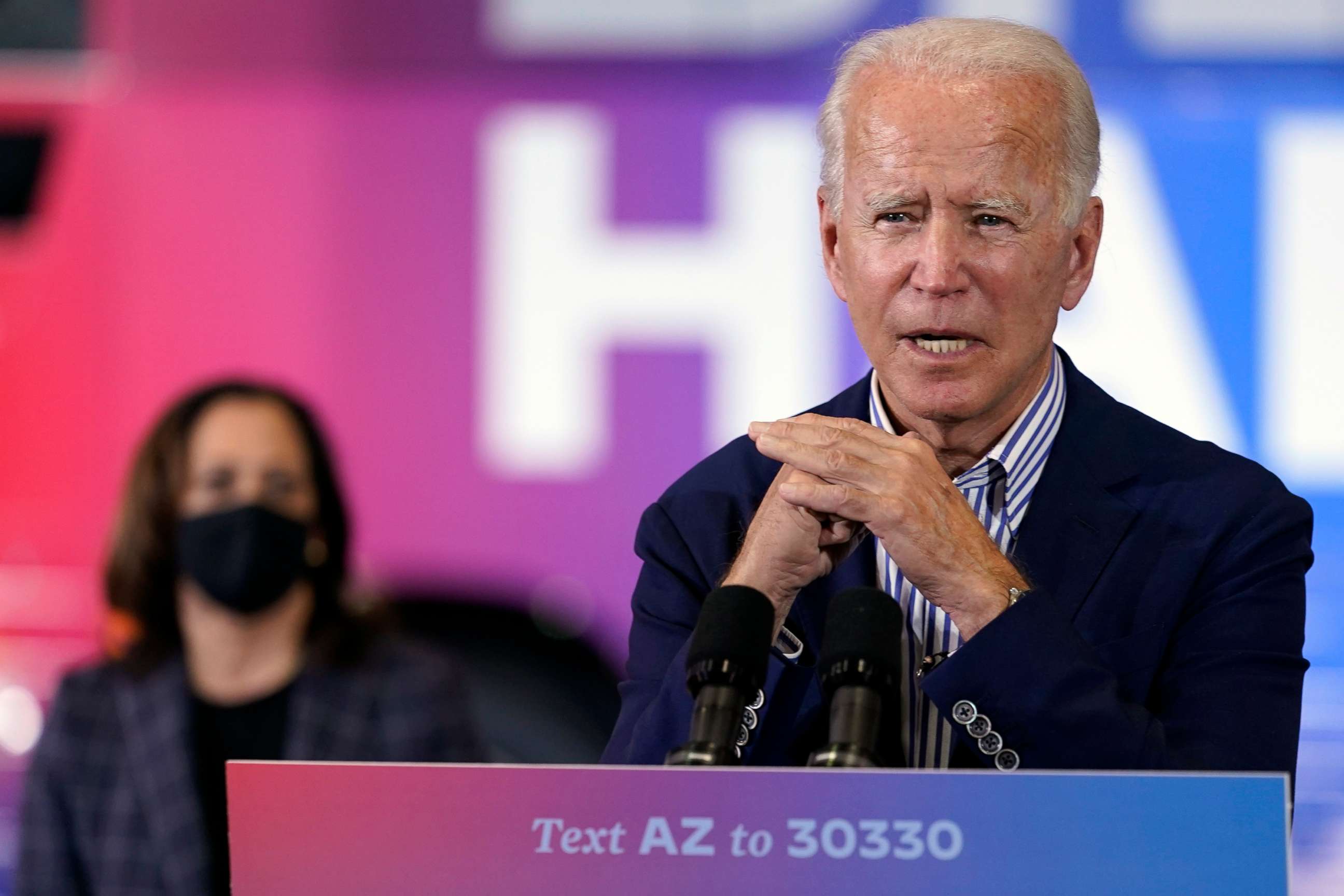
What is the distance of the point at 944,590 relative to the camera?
1481 millimetres

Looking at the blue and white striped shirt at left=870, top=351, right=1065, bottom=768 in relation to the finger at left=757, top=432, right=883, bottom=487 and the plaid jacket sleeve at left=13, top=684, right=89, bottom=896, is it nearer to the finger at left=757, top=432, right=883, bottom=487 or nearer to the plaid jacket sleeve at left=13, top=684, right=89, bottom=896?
the finger at left=757, top=432, right=883, bottom=487

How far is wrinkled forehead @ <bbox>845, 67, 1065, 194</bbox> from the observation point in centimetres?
160

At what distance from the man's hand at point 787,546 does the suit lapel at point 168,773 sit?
1.95m

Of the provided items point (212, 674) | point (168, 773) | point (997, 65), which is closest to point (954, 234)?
point (997, 65)

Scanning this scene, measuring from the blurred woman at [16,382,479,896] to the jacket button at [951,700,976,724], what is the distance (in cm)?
192

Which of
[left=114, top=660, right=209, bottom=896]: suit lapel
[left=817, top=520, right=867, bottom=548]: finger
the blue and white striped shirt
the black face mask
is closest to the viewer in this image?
[left=817, top=520, right=867, bottom=548]: finger

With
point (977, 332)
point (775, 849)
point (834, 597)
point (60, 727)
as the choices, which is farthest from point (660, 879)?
point (60, 727)

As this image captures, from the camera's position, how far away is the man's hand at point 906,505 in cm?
147

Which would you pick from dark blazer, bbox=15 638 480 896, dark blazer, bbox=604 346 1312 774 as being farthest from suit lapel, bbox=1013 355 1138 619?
dark blazer, bbox=15 638 480 896

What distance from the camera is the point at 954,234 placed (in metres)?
1.62

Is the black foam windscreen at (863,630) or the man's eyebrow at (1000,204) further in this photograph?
the man's eyebrow at (1000,204)

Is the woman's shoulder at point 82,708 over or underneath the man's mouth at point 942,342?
underneath

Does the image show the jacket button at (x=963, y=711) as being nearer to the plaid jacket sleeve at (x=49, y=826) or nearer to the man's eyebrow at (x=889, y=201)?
the man's eyebrow at (x=889, y=201)

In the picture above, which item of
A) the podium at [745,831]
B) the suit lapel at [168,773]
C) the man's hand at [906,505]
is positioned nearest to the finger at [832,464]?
the man's hand at [906,505]
